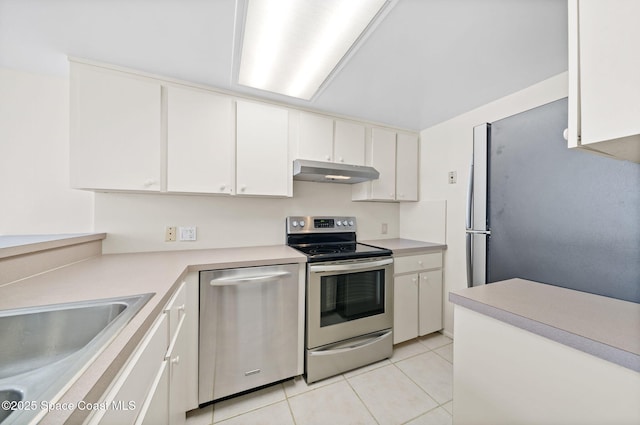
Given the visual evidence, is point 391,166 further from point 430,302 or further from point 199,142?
point 199,142

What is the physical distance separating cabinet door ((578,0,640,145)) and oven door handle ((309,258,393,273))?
1368mm

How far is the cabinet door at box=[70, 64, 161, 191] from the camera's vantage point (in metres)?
1.37

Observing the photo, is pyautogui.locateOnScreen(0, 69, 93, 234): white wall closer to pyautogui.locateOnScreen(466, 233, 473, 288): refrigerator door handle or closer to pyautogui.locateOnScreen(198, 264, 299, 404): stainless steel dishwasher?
pyautogui.locateOnScreen(198, 264, 299, 404): stainless steel dishwasher

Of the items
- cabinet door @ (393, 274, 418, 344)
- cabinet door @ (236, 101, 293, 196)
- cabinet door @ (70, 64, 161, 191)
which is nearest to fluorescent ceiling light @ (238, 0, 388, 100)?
cabinet door @ (236, 101, 293, 196)

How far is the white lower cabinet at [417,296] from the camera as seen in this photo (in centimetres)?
203

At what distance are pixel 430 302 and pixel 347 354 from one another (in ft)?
3.36

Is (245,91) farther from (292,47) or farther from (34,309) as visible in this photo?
(34,309)

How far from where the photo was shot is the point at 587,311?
2.61 feet

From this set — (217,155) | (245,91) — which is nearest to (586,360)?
(217,155)

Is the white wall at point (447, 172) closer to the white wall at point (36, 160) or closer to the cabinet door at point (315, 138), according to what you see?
the cabinet door at point (315, 138)

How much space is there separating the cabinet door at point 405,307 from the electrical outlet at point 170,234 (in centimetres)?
190

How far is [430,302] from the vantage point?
221 centimetres

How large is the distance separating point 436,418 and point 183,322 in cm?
161

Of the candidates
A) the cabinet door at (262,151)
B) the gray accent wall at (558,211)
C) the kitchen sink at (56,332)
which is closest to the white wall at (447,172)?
the gray accent wall at (558,211)
